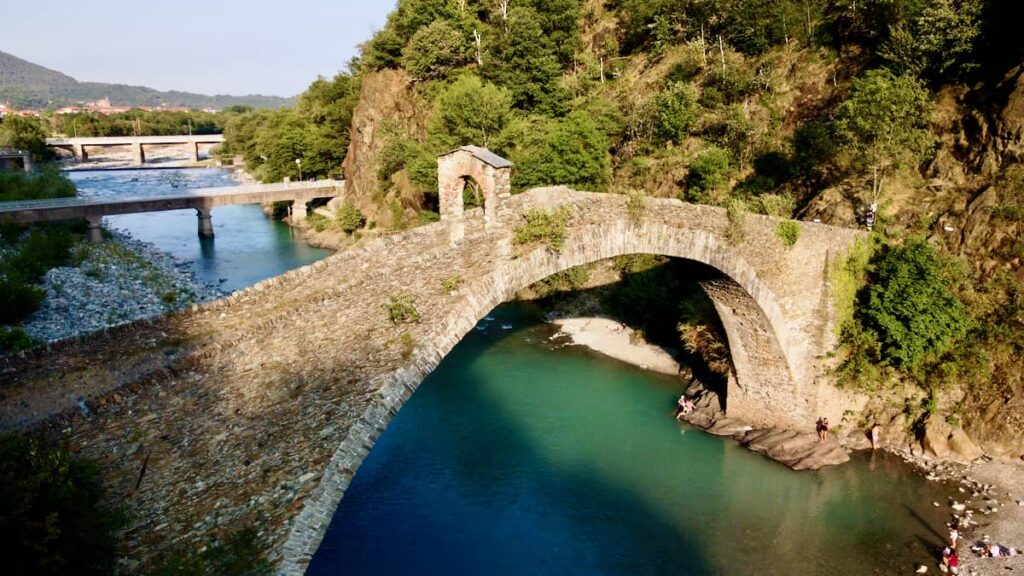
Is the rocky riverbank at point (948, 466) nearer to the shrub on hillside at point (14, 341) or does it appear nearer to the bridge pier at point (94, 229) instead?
the shrub on hillside at point (14, 341)

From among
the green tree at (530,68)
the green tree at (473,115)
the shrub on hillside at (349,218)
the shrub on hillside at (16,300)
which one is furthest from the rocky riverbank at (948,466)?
the shrub on hillside at (349,218)

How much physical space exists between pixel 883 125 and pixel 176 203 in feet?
146

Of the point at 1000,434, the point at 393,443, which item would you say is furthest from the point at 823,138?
the point at 393,443

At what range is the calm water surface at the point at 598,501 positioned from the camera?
46.8 ft

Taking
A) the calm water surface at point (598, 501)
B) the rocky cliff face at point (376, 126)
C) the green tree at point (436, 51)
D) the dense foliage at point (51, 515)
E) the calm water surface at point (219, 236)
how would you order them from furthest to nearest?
the rocky cliff face at point (376, 126) → the green tree at point (436, 51) → the calm water surface at point (219, 236) → the calm water surface at point (598, 501) → the dense foliage at point (51, 515)

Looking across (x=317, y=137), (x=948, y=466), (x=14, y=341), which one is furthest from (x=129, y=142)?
(x=948, y=466)

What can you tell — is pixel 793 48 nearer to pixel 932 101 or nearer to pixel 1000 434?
pixel 932 101

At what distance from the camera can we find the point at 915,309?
17.0m

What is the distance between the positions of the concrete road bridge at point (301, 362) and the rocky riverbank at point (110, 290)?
1079 centimetres

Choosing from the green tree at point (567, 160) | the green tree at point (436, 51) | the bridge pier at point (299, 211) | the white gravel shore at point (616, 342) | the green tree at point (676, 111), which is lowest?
the white gravel shore at point (616, 342)

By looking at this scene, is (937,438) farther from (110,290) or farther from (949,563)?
(110,290)

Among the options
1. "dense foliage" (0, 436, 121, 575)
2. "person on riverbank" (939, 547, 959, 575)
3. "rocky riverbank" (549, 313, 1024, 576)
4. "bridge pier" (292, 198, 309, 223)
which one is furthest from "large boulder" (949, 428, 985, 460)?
"bridge pier" (292, 198, 309, 223)

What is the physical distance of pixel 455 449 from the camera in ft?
60.8

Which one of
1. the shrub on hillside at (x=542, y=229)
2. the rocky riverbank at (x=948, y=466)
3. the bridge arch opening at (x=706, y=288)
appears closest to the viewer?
the bridge arch opening at (x=706, y=288)
